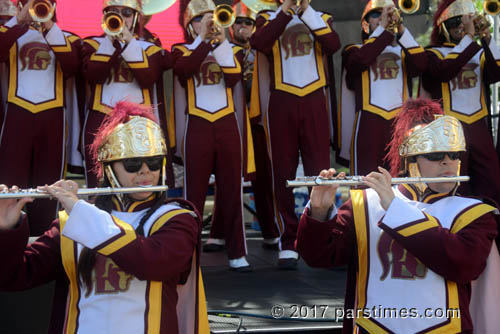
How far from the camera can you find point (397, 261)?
106 inches

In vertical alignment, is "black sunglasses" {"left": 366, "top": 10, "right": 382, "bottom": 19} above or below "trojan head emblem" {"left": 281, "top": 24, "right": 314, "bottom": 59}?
above

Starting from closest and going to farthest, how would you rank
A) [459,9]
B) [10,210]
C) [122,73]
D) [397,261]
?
[10,210] < [397,261] < [122,73] < [459,9]

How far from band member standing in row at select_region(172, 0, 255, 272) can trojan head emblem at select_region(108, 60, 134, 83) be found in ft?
0.95

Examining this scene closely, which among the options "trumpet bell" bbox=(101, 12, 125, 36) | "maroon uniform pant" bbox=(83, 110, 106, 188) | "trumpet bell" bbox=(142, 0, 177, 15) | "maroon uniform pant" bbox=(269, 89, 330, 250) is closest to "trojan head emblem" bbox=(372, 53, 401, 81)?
"maroon uniform pant" bbox=(269, 89, 330, 250)

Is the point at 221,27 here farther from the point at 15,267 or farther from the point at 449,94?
the point at 15,267

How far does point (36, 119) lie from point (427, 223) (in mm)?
2687

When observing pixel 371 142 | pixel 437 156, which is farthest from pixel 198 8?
pixel 437 156

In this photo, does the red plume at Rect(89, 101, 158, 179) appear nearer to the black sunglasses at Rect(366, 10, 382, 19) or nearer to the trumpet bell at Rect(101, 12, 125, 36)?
the trumpet bell at Rect(101, 12, 125, 36)

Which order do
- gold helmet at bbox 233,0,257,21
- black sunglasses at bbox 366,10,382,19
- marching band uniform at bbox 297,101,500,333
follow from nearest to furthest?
marching band uniform at bbox 297,101,500,333
black sunglasses at bbox 366,10,382,19
gold helmet at bbox 233,0,257,21

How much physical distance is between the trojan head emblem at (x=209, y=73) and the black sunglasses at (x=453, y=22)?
1584 mm

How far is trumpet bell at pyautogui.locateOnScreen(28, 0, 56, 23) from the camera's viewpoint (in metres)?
4.31

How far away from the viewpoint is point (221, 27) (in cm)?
455

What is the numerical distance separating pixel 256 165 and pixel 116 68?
4.35 feet

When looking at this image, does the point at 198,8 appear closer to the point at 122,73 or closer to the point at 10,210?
the point at 122,73
